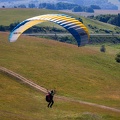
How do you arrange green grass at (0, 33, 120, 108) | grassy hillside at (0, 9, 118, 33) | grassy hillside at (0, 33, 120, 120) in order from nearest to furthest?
grassy hillside at (0, 33, 120, 120) < green grass at (0, 33, 120, 108) < grassy hillside at (0, 9, 118, 33)

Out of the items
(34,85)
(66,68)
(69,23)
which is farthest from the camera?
(66,68)

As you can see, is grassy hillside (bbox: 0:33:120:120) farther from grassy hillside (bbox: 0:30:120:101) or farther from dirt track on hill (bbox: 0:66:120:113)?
dirt track on hill (bbox: 0:66:120:113)

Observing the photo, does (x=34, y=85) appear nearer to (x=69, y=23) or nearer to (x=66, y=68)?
(x=66, y=68)

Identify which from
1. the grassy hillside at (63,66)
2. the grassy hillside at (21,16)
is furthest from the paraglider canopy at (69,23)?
the grassy hillside at (21,16)

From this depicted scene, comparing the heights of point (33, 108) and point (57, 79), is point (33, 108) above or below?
above

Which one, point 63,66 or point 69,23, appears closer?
point 69,23

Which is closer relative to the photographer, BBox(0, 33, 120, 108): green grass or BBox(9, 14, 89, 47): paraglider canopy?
BBox(9, 14, 89, 47): paraglider canopy

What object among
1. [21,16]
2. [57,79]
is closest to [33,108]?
[57,79]

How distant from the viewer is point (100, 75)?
66062 millimetres

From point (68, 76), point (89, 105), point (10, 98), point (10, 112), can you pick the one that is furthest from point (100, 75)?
point (10, 112)

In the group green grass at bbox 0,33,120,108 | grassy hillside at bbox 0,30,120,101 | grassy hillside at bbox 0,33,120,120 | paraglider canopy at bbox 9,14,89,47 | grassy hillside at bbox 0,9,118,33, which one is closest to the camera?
paraglider canopy at bbox 9,14,89,47

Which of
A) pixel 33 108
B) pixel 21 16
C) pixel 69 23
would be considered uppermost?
pixel 69 23

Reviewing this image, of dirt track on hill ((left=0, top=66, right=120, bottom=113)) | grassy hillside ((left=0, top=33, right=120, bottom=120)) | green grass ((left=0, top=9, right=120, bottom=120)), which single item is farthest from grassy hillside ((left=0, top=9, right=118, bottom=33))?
dirt track on hill ((left=0, top=66, right=120, bottom=113))

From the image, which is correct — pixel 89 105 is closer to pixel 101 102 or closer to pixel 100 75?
pixel 101 102
